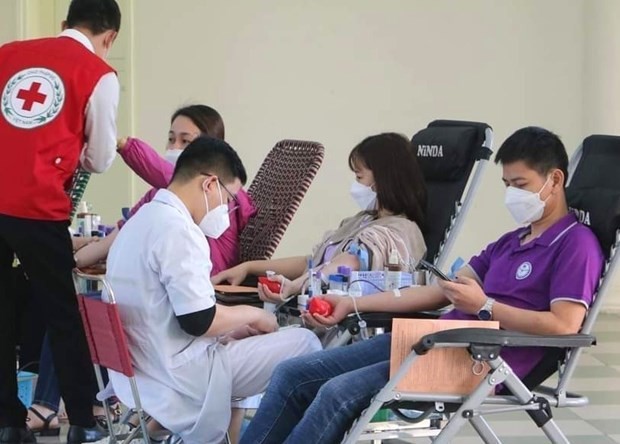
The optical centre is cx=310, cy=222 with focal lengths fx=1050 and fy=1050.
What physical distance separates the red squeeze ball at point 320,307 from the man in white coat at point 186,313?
0.14 meters

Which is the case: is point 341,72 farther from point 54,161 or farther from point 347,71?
point 54,161

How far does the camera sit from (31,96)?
3143 millimetres

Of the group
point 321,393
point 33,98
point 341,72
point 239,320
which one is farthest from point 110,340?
point 341,72

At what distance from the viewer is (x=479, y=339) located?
2.09 m

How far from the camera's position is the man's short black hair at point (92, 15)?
328 centimetres

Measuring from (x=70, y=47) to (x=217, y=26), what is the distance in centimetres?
288

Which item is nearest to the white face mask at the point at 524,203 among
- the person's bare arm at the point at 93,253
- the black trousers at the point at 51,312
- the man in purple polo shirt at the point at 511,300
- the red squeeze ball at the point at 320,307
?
the man in purple polo shirt at the point at 511,300

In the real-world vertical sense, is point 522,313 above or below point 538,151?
below

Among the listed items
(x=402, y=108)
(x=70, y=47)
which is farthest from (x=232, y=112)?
(x=70, y=47)

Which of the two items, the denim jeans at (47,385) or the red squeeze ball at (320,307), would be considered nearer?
the red squeeze ball at (320,307)

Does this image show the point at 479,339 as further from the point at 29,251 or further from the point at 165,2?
the point at 165,2

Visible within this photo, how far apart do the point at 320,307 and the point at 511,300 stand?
498 mm

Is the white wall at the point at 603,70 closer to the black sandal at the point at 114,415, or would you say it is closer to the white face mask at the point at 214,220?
the black sandal at the point at 114,415

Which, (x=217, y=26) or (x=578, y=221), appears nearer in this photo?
(x=578, y=221)
